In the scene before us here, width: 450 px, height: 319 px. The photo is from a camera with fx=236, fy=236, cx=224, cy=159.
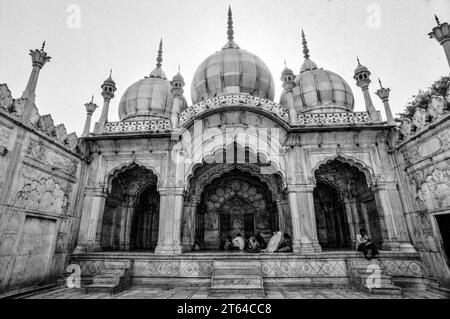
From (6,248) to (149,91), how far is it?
11.0m

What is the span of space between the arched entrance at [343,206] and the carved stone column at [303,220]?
2453mm

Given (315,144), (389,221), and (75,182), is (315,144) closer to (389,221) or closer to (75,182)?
(389,221)

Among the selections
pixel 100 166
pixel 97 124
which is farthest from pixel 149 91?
pixel 100 166

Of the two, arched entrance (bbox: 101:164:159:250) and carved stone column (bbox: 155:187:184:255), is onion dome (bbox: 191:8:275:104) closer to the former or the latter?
arched entrance (bbox: 101:164:159:250)

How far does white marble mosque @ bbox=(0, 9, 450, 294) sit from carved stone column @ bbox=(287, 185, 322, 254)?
0.04m

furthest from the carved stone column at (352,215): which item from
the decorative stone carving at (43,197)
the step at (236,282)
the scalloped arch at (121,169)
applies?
the decorative stone carving at (43,197)

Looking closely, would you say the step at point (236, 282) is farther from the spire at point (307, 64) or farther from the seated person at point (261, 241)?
the spire at point (307, 64)

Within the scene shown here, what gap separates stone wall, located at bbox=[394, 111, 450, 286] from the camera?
266 inches

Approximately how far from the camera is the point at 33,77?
280 inches

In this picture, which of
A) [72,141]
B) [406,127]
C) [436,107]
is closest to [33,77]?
[72,141]

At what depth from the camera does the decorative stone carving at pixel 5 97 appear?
6.03 meters

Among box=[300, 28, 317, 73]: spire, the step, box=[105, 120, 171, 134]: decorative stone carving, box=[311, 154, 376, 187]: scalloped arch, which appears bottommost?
the step

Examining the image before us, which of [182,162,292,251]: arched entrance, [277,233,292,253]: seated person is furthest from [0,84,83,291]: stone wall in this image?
[277,233,292,253]: seated person

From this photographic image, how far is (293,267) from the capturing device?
782cm
